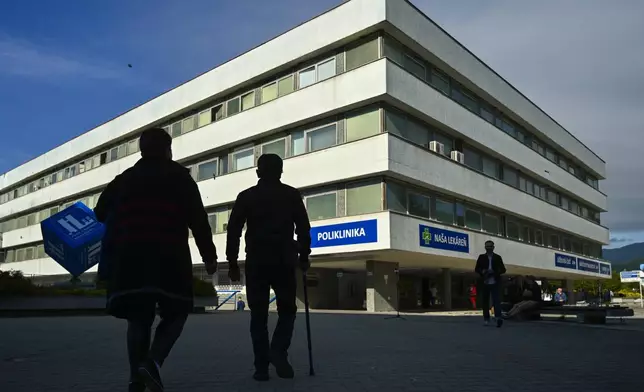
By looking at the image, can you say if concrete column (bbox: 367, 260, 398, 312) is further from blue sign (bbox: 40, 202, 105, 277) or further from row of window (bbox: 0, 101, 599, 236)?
blue sign (bbox: 40, 202, 105, 277)

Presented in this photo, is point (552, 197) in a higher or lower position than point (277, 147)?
lower

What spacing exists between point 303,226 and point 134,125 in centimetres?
3799

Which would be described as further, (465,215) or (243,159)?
(243,159)

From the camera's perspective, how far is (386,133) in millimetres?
25062

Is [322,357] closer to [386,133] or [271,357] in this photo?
[271,357]

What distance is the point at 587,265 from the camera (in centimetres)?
5025

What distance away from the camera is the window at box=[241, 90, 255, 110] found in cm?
3189

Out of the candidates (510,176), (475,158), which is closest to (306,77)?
(475,158)

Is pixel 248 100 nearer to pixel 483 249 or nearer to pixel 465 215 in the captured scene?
pixel 465 215

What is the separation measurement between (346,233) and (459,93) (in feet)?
36.8

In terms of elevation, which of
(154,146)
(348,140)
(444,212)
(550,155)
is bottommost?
(154,146)

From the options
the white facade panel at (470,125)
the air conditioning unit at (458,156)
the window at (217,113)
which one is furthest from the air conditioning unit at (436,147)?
the window at (217,113)

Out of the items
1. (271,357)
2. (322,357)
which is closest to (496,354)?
(322,357)

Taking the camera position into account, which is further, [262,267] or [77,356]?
[77,356]
